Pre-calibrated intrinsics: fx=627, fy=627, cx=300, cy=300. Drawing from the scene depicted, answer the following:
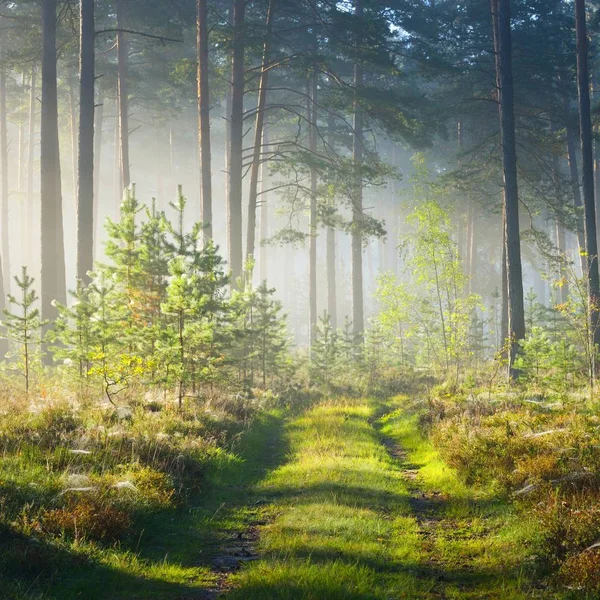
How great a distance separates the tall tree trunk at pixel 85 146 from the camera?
17.2 m

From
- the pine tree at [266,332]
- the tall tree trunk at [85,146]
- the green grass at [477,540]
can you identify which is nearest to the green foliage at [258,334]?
the pine tree at [266,332]

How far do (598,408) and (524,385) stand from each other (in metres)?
4.98

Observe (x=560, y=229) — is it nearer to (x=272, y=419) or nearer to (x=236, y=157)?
(x=236, y=157)

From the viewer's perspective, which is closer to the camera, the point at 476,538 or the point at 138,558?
the point at 138,558

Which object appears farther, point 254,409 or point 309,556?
point 254,409

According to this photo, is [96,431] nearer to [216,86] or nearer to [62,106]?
[216,86]

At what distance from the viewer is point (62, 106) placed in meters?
42.8

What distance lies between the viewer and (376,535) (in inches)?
265

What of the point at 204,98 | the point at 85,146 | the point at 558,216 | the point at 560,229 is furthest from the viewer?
the point at 560,229

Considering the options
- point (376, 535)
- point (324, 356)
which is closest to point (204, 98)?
point (324, 356)

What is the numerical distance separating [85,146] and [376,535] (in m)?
14.2

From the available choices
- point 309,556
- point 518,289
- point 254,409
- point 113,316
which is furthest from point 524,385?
point 309,556

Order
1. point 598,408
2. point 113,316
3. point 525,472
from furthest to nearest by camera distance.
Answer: point 113,316, point 598,408, point 525,472

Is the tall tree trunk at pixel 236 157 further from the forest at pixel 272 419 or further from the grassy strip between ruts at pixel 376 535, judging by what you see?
the grassy strip between ruts at pixel 376 535
